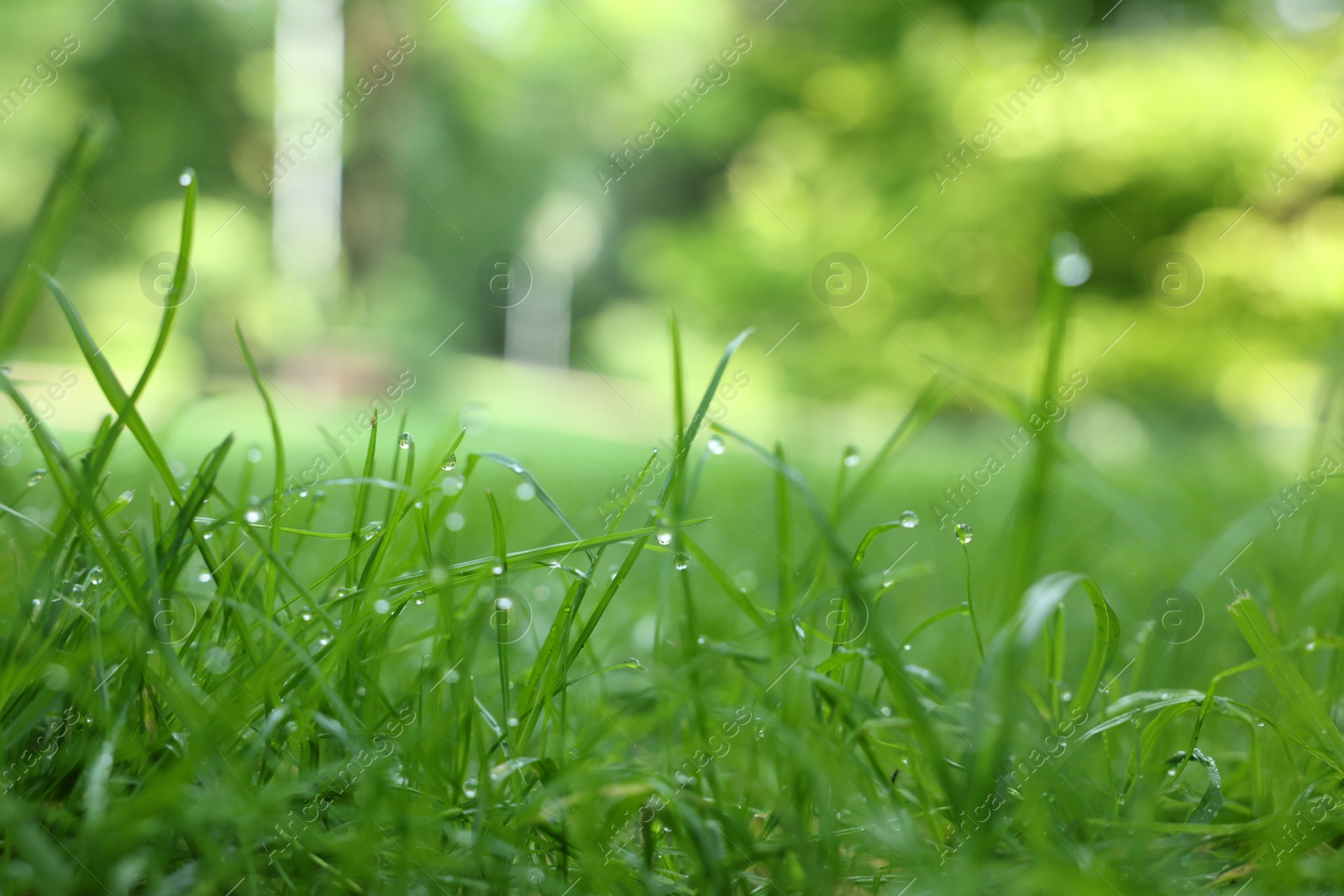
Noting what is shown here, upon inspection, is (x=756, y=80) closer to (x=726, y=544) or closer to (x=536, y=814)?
(x=726, y=544)

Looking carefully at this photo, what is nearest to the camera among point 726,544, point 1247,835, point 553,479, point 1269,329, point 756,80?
point 1247,835

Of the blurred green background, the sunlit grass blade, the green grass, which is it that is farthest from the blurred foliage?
the green grass

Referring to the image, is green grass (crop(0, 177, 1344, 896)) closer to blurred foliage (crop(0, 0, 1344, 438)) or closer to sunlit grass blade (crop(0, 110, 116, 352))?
sunlit grass blade (crop(0, 110, 116, 352))

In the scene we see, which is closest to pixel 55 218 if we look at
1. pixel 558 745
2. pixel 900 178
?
pixel 558 745

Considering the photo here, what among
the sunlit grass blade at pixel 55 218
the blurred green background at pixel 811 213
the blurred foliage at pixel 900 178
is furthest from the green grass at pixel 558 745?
the blurred foliage at pixel 900 178

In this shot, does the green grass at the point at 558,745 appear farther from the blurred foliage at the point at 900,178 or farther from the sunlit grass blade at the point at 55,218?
the blurred foliage at the point at 900,178

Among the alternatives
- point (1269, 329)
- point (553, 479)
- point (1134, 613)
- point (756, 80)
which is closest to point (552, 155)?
point (756, 80)

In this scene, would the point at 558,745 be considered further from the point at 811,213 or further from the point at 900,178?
the point at 811,213

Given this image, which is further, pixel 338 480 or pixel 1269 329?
pixel 1269 329
